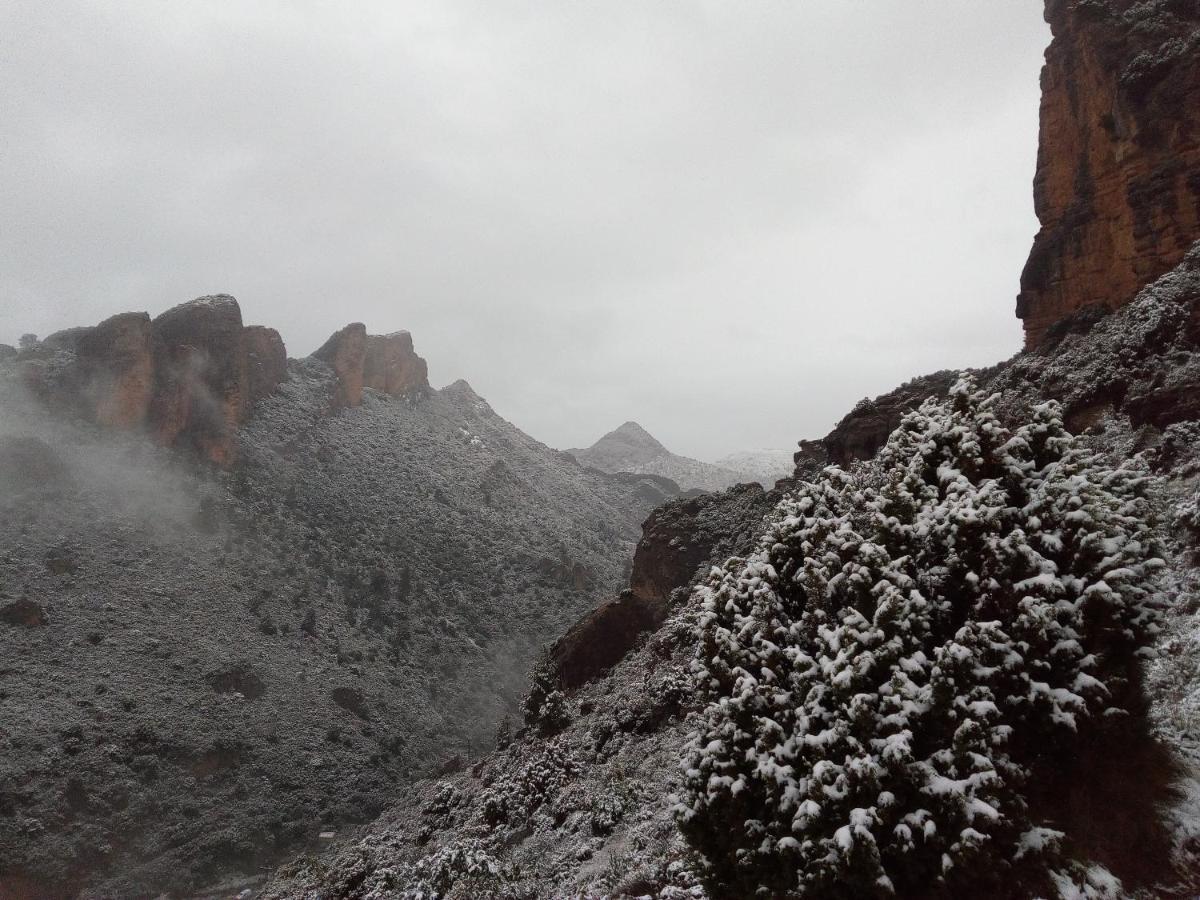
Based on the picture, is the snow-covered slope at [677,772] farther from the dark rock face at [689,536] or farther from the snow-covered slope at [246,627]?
the snow-covered slope at [246,627]

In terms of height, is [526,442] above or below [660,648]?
above

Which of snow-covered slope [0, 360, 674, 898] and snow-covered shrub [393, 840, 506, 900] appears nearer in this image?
snow-covered shrub [393, 840, 506, 900]

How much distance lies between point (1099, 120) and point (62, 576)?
59.4m

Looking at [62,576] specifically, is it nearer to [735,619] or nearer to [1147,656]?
[735,619]

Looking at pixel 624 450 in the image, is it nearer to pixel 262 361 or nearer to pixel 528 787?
pixel 262 361

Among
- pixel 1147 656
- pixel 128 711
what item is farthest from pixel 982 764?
pixel 128 711

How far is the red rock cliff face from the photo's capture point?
2125cm

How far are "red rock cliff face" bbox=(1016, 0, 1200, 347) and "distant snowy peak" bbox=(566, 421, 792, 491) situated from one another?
119155 millimetres

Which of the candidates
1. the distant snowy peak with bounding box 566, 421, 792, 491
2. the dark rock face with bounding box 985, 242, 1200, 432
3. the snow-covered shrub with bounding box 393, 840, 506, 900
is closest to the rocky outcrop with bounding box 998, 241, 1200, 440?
the dark rock face with bounding box 985, 242, 1200, 432

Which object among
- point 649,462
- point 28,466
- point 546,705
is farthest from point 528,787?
point 649,462

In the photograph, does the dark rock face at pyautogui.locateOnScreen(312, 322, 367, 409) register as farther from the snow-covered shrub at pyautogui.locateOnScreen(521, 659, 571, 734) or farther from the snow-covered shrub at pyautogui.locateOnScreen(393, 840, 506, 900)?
the snow-covered shrub at pyautogui.locateOnScreen(393, 840, 506, 900)

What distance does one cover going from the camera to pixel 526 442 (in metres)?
100

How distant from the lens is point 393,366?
8531 cm

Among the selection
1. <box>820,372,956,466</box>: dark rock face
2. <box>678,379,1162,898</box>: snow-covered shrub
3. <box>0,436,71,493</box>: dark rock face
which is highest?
<box>820,372,956,466</box>: dark rock face
